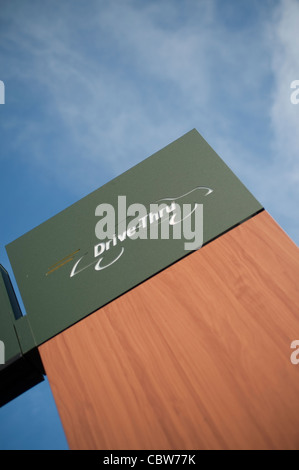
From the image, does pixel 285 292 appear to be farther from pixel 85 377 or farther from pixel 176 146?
pixel 176 146

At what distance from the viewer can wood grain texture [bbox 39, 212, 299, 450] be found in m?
1.80

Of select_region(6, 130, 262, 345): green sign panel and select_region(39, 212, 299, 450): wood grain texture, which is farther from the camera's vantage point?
select_region(6, 130, 262, 345): green sign panel

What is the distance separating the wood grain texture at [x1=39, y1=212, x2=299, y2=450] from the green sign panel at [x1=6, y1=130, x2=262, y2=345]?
13 centimetres

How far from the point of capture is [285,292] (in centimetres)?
211

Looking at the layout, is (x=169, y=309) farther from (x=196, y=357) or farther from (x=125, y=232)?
(x=125, y=232)

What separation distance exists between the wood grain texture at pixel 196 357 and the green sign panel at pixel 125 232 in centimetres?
13

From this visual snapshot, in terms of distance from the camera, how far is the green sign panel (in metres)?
2.58

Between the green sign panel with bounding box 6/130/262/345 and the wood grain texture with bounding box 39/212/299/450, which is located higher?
the green sign panel with bounding box 6/130/262/345

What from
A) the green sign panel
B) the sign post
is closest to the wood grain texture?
the sign post

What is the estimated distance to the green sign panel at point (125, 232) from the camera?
2.58m

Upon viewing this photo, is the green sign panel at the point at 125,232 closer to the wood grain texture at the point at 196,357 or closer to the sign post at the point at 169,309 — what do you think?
the sign post at the point at 169,309

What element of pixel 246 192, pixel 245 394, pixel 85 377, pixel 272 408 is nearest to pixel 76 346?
pixel 85 377

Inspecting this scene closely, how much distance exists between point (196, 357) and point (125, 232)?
124 cm

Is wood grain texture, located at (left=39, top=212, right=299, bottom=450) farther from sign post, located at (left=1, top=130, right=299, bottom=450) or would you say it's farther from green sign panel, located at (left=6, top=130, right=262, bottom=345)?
green sign panel, located at (left=6, top=130, right=262, bottom=345)
